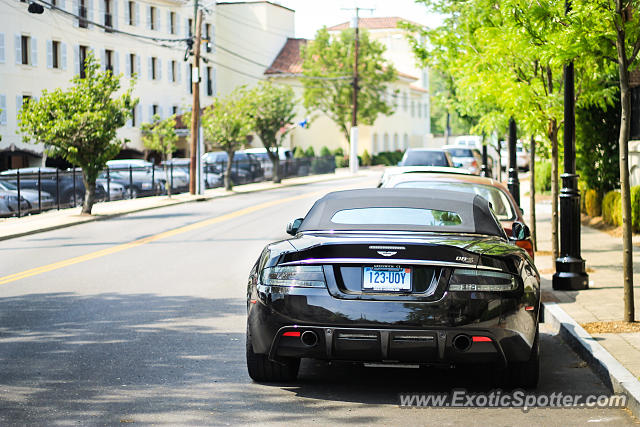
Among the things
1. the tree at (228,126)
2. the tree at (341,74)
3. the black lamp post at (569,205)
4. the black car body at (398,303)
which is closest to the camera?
the black car body at (398,303)

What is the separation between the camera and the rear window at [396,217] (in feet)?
25.3

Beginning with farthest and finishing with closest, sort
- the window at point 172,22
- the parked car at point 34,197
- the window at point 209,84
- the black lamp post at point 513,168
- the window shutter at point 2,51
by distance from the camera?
1. the window at point 209,84
2. the window at point 172,22
3. the window shutter at point 2,51
4. the parked car at point 34,197
5. the black lamp post at point 513,168

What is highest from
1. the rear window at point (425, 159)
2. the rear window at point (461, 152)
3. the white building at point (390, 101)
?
the white building at point (390, 101)

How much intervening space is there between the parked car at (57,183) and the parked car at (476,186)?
775 inches

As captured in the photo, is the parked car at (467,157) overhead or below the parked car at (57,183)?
overhead

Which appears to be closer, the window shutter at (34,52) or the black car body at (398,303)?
the black car body at (398,303)

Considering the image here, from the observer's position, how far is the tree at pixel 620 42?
9516 mm

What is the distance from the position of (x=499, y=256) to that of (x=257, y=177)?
48.8 meters

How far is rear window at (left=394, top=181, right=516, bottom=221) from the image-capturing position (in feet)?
36.8

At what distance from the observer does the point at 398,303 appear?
664 centimetres

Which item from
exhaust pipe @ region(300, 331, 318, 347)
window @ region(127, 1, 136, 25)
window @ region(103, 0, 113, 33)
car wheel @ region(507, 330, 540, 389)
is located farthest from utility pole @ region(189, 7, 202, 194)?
exhaust pipe @ region(300, 331, 318, 347)

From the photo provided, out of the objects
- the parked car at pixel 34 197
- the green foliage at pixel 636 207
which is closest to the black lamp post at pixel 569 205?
the green foliage at pixel 636 207

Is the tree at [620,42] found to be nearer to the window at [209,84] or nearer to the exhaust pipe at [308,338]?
the exhaust pipe at [308,338]

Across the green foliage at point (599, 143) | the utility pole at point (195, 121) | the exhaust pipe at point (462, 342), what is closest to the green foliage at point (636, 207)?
the green foliage at point (599, 143)
